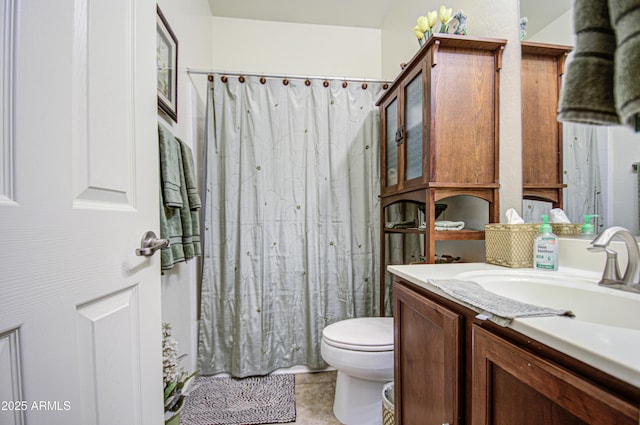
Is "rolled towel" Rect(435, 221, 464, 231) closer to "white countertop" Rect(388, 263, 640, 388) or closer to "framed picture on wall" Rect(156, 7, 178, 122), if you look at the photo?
"white countertop" Rect(388, 263, 640, 388)

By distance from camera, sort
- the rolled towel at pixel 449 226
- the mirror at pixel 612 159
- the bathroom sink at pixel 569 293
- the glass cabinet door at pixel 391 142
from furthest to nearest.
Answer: the glass cabinet door at pixel 391 142, the rolled towel at pixel 449 226, the mirror at pixel 612 159, the bathroom sink at pixel 569 293

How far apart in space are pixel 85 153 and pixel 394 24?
2.19 metres

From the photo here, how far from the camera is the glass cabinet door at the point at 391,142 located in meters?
1.42

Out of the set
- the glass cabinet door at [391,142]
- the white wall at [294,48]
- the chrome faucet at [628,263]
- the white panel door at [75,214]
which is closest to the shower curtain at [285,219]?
Result: the glass cabinet door at [391,142]

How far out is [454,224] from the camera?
3.74 ft

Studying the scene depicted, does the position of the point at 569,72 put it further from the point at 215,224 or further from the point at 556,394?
the point at 215,224

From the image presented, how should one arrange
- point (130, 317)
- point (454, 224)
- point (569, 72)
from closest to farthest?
point (569, 72)
point (130, 317)
point (454, 224)

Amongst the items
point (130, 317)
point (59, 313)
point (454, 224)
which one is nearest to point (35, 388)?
point (59, 313)

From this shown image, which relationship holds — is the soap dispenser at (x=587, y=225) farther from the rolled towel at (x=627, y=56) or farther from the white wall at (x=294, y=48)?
the white wall at (x=294, y=48)

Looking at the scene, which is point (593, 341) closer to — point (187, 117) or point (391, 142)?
point (391, 142)

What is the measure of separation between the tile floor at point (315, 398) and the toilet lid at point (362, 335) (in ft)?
1.44

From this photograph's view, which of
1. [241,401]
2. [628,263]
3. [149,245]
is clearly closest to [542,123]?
[628,263]

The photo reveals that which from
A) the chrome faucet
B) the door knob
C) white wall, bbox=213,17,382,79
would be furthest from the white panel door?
white wall, bbox=213,17,382,79

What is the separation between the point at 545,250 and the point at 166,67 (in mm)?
1746
